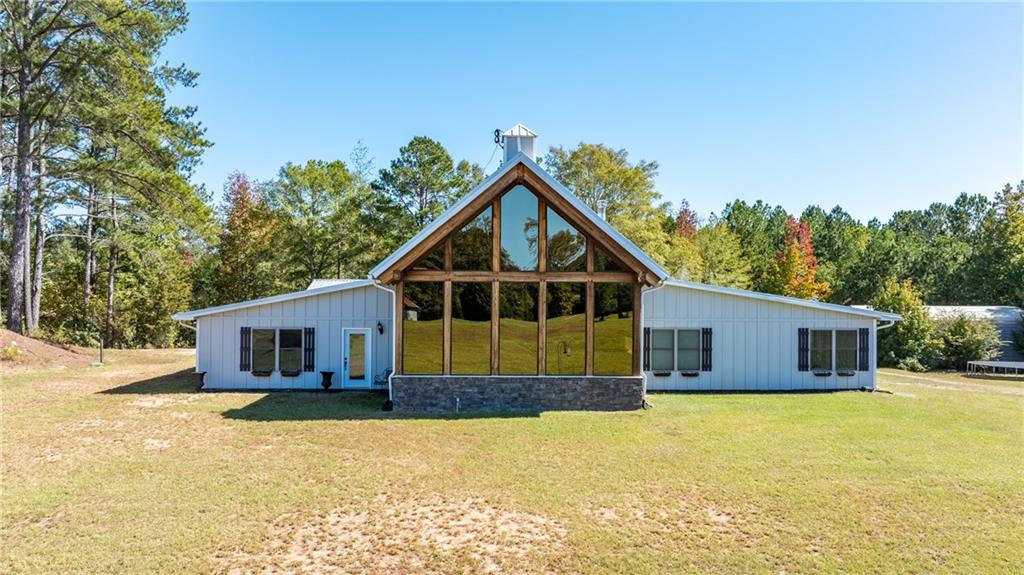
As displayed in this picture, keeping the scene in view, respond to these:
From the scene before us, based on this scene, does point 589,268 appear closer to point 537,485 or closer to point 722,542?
point 537,485

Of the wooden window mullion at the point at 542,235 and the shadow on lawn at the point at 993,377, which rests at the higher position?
the wooden window mullion at the point at 542,235

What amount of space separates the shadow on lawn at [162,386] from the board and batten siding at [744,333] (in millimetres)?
12585

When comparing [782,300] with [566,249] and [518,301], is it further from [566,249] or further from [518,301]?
[518,301]

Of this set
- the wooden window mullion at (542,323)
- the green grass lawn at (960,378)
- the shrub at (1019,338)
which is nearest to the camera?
the wooden window mullion at (542,323)

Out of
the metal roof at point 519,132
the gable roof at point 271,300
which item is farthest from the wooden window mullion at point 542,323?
the gable roof at point 271,300

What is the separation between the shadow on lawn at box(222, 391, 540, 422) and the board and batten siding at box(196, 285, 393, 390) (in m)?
1.25

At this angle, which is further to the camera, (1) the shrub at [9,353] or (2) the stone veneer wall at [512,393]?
(1) the shrub at [9,353]

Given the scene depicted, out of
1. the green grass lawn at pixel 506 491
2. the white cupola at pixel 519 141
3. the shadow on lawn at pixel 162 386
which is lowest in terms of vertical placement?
the green grass lawn at pixel 506 491

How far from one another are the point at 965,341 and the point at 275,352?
27519 millimetres

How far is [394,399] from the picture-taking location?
11.4 m

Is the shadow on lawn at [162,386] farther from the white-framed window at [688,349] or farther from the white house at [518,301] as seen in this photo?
the white-framed window at [688,349]

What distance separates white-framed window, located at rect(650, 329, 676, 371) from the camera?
14.5m

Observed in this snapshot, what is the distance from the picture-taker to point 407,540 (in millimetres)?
5301

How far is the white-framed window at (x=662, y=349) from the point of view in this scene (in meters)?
14.5
